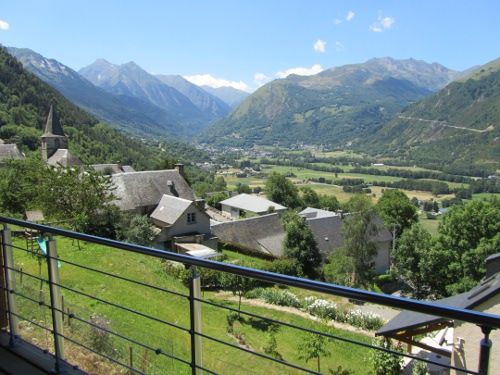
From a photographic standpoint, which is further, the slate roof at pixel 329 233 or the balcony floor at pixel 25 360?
the slate roof at pixel 329 233

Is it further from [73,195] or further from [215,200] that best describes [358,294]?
[215,200]

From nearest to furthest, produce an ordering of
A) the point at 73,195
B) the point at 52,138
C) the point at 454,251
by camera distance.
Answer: the point at 73,195 < the point at 454,251 < the point at 52,138

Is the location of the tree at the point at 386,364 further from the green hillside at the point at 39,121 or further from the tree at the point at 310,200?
the green hillside at the point at 39,121

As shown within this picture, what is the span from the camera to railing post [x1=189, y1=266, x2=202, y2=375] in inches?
93.8

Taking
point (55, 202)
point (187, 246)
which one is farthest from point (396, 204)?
point (55, 202)

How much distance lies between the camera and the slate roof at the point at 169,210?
29.8m

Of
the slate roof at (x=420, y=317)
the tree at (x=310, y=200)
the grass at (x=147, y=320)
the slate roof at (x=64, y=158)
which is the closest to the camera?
the grass at (x=147, y=320)

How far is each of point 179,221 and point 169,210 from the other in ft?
4.55

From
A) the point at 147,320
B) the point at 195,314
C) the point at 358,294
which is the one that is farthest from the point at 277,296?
the point at 358,294

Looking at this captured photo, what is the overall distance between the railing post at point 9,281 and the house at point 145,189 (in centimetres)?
2760

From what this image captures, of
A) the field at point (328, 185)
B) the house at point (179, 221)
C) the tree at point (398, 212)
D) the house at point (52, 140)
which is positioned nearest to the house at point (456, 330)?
the house at point (179, 221)

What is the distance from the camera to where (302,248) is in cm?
3241

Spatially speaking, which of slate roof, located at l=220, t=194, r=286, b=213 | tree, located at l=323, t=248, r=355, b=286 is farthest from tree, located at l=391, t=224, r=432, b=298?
slate roof, located at l=220, t=194, r=286, b=213

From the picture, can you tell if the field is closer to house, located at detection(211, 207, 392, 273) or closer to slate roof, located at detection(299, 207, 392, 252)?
slate roof, located at detection(299, 207, 392, 252)
